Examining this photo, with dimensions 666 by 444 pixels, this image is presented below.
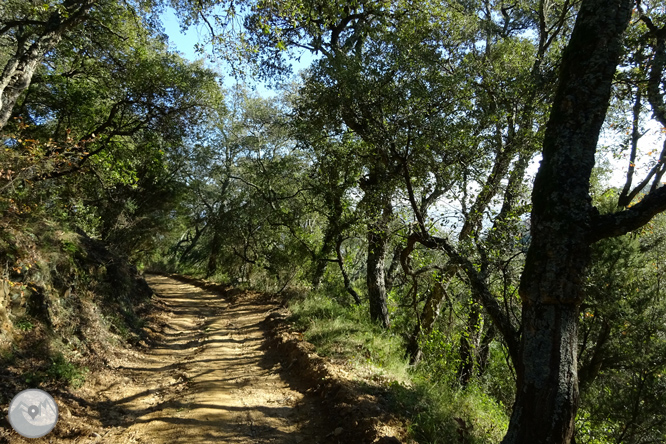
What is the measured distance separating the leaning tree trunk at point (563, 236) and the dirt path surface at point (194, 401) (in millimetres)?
2527

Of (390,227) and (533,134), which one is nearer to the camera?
(533,134)

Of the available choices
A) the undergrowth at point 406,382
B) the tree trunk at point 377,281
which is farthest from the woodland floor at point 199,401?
the tree trunk at point 377,281

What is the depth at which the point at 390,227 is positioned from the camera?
26.5ft

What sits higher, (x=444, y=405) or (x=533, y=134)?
(x=533, y=134)

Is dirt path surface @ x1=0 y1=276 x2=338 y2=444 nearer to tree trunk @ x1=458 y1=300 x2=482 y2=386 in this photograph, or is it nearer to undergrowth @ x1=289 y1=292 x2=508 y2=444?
undergrowth @ x1=289 y1=292 x2=508 y2=444

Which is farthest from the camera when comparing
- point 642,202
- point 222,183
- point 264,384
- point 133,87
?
point 222,183

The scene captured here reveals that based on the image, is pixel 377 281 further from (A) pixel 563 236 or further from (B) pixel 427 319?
(A) pixel 563 236

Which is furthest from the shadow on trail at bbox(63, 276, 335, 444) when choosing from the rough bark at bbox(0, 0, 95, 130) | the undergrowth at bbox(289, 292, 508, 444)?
the rough bark at bbox(0, 0, 95, 130)

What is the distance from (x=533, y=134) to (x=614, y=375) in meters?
10.1

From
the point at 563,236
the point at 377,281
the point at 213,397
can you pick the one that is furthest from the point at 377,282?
the point at 563,236

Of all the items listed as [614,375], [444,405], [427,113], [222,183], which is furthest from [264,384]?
[222,183]

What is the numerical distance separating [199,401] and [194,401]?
8 cm

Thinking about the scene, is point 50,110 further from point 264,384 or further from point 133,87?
point 264,384

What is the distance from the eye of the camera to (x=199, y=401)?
18.2 feet
